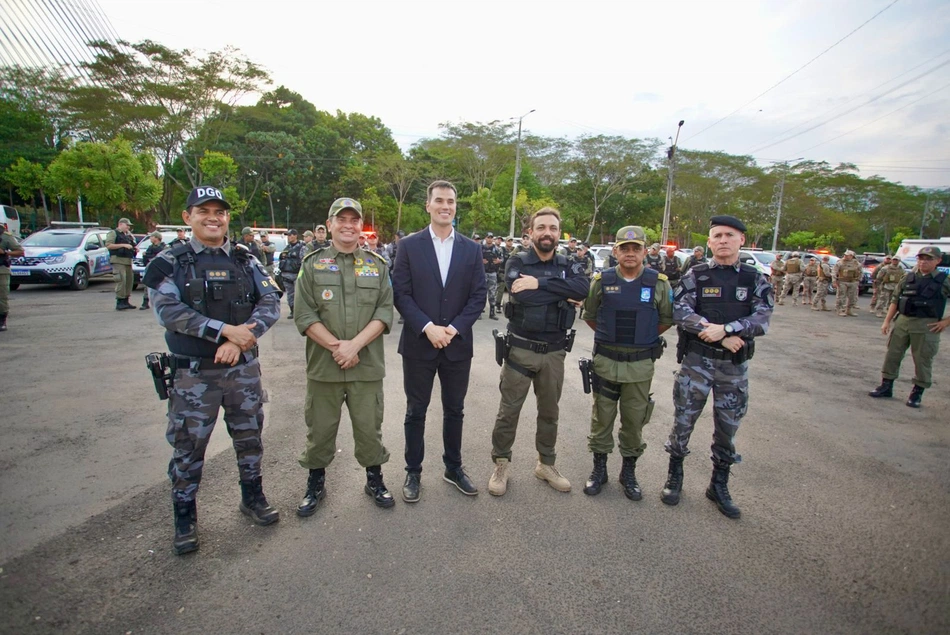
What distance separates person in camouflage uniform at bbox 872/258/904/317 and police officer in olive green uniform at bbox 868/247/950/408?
279 inches

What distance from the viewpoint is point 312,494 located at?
313 cm

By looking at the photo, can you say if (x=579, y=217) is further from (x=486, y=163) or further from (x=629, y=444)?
(x=629, y=444)

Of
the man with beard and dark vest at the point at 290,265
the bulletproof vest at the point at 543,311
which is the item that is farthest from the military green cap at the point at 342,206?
the man with beard and dark vest at the point at 290,265

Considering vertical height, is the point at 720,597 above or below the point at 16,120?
below

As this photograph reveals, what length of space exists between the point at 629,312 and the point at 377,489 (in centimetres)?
217

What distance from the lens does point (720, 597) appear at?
2432mm

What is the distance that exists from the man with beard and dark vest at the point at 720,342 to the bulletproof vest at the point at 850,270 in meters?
13.6

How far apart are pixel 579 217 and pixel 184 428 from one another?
46844 mm

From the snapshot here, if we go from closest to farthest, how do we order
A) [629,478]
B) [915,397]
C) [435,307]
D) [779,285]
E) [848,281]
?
[435,307] < [629,478] < [915,397] < [848,281] < [779,285]

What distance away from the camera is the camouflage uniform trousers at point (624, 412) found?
3.44 m

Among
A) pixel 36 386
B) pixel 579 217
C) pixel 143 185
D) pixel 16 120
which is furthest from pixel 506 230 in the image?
pixel 36 386

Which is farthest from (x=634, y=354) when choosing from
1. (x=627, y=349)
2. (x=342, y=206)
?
(x=342, y=206)

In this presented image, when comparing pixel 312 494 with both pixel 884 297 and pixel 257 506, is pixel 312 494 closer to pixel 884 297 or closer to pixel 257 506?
pixel 257 506

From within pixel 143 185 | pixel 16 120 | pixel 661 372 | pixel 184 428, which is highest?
pixel 16 120
